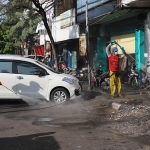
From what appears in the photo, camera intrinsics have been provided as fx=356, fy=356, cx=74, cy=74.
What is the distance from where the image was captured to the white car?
39.7 feet

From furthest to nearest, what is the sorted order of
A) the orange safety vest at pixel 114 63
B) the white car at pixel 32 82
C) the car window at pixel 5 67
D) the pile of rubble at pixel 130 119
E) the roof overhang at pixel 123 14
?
the roof overhang at pixel 123 14
the orange safety vest at pixel 114 63
the car window at pixel 5 67
the white car at pixel 32 82
the pile of rubble at pixel 130 119

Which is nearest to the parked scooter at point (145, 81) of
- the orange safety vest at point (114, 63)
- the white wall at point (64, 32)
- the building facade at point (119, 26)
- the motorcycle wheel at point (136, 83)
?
the motorcycle wheel at point (136, 83)

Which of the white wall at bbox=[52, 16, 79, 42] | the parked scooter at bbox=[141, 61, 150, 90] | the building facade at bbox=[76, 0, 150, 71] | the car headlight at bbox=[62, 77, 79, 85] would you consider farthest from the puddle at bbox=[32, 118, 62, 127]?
the white wall at bbox=[52, 16, 79, 42]

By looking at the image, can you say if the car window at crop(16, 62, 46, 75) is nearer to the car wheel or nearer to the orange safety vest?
the car wheel

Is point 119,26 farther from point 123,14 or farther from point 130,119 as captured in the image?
point 130,119

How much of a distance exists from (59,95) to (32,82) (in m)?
1.05

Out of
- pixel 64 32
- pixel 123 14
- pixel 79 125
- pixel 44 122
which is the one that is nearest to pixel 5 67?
pixel 44 122

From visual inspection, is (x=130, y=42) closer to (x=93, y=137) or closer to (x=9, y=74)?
(x=9, y=74)

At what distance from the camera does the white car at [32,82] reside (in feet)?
39.7

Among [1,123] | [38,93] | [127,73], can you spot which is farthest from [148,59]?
[1,123]

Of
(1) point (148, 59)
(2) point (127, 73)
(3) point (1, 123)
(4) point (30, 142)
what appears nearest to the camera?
(4) point (30, 142)

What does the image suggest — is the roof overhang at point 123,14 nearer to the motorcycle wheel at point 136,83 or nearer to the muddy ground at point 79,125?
the motorcycle wheel at point 136,83

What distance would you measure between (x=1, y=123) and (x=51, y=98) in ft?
11.2

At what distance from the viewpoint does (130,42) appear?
18281mm
